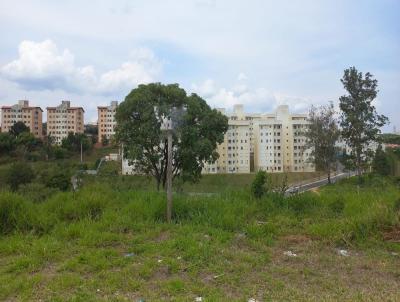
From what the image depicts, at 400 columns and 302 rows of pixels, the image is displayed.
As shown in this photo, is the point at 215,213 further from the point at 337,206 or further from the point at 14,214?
the point at 14,214

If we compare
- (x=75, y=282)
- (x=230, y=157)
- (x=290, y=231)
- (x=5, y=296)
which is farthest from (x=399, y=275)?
(x=230, y=157)

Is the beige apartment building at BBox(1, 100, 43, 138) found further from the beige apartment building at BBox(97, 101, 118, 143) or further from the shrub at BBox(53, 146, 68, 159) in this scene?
the shrub at BBox(53, 146, 68, 159)

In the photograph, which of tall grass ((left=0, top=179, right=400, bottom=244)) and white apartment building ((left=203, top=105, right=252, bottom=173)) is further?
white apartment building ((left=203, top=105, right=252, bottom=173))

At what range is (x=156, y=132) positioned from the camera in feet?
68.8

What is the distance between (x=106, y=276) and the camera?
372cm

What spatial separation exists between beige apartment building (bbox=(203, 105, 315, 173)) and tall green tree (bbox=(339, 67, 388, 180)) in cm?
2712

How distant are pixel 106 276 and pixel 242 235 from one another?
1.98 meters

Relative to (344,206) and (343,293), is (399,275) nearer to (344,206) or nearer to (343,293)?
(343,293)

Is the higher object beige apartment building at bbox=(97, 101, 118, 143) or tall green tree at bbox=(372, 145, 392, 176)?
beige apartment building at bbox=(97, 101, 118, 143)

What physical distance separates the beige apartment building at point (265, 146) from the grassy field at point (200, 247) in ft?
170

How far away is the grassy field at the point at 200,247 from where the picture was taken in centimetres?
341

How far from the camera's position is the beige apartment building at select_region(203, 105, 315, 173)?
194 feet

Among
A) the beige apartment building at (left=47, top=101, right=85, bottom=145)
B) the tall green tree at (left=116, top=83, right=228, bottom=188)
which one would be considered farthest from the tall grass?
the beige apartment building at (left=47, top=101, right=85, bottom=145)

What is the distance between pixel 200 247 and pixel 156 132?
1690 centimetres
